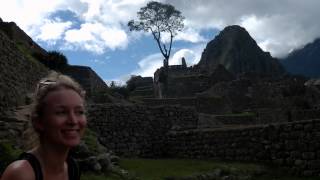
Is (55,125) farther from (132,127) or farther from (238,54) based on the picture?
(238,54)

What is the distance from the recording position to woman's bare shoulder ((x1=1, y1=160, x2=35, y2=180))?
2664 mm

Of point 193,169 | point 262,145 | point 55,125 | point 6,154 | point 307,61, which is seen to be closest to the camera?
point 55,125

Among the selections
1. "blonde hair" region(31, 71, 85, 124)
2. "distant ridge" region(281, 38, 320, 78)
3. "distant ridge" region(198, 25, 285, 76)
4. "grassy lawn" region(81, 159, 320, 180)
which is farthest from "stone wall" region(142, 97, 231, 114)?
"distant ridge" region(281, 38, 320, 78)

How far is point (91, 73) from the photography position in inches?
1452

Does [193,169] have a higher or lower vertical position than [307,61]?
lower

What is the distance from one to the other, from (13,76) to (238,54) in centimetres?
7527

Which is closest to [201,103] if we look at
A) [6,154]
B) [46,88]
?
[6,154]

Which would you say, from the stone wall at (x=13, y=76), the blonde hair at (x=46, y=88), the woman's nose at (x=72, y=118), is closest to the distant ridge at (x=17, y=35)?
the stone wall at (x=13, y=76)

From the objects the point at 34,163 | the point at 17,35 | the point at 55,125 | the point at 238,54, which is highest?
the point at 238,54

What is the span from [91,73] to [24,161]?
113ft

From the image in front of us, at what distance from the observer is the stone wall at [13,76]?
49.9 ft

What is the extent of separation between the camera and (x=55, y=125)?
9.41 feet

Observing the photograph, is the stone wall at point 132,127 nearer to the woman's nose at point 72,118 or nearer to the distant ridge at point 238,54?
the woman's nose at point 72,118

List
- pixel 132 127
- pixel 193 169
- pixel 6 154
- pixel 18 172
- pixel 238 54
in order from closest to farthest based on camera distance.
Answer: pixel 18 172 < pixel 6 154 < pixel 193 169 < pixel 132 127 < pixel 238 54
